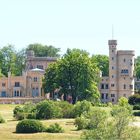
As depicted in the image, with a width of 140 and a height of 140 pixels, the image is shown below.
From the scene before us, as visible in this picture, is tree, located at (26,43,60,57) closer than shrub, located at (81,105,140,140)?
No

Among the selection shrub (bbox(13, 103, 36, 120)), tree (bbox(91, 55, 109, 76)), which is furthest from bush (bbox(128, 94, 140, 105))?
tree (bbox(91, 55, 109, 76))

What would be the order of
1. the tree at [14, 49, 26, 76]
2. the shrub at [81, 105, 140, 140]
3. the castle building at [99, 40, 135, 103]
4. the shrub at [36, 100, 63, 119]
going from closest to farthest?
the shrub at [81, 105, 140, 140] → the shrub at [36, 100, 63, 119] → the castle building at [99, 40, 135, 103] → the tree at [14, 49, 26, 76]

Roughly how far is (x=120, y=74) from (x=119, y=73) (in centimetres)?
27

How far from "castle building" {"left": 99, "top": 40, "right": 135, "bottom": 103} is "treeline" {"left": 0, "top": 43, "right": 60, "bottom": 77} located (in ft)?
90.0

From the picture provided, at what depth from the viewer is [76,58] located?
4075 inches

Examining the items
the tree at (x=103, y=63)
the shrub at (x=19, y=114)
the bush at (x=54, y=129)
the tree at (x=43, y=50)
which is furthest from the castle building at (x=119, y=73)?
the bush at (x=54, y=129)

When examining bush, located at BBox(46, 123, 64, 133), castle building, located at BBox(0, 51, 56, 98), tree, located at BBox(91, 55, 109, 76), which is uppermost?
tree, located at BBox(91, 55, 109, 76)

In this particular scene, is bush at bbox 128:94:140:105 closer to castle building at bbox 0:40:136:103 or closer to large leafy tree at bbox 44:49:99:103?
large leafy tree at bbox 44:49:99:103

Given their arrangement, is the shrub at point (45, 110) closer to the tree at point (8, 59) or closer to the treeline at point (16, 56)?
the treeline at point (16, 56)

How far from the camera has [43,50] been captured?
152250mm

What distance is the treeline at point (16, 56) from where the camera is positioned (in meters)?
139

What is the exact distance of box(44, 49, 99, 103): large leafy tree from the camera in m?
101

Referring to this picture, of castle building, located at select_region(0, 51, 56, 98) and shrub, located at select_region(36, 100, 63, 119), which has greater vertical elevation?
castle building, located at select_region(0, 51, 56, 98)

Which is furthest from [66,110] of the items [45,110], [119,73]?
[119,73]
